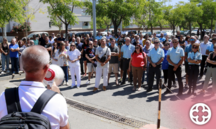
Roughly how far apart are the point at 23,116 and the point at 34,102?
15 centimetres

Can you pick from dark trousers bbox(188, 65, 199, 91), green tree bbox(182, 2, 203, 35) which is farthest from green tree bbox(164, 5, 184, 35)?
dark trousers bbox(188, 65, 199, 91)

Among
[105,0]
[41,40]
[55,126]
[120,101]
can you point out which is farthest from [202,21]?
[55,126]

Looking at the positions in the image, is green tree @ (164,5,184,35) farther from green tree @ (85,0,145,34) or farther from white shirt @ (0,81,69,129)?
white shirt @ (0,81,69,129)

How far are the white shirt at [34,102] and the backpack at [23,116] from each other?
0.12 ft

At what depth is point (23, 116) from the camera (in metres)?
1.65

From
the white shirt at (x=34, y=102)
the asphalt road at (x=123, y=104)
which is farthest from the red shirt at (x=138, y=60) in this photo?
the white shirt at (x=34, y=102)

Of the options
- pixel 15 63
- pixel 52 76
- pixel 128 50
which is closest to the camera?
pixel 52 76

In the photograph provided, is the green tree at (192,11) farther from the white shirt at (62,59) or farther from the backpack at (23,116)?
the backpack at (23,116)

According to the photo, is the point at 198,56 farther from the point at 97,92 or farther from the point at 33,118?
the point at 33,118

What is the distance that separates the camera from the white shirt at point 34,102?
5.71 feet

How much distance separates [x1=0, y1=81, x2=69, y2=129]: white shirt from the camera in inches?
68.5

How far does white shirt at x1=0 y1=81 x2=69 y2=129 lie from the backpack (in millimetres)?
38

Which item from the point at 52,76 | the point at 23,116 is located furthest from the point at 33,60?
the point at 52,76

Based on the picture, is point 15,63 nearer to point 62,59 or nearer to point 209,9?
point 62,59
